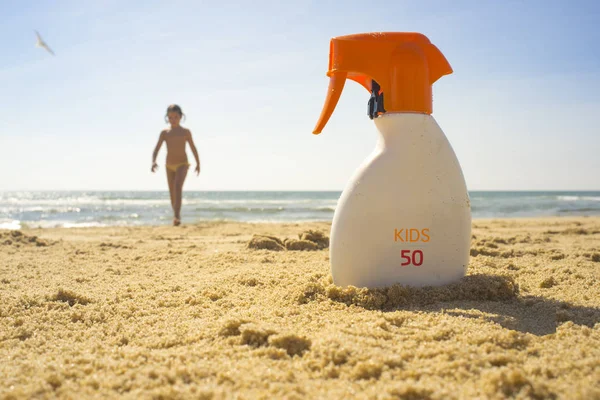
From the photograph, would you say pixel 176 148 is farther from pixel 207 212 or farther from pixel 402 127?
pixel 207 212

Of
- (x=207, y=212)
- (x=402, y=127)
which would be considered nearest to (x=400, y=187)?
(x=402, y=127)

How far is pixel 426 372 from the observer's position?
128 cm

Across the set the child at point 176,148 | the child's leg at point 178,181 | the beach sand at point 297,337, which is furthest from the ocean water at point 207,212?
the beach sand at point 297,337

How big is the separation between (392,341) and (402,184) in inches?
32.2

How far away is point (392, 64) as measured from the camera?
2.21 metres

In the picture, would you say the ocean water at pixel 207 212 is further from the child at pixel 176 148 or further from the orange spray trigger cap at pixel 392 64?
the orange spray trigger cap at pixel 392 64

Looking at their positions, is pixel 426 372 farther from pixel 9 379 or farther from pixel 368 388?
pixel 9 379

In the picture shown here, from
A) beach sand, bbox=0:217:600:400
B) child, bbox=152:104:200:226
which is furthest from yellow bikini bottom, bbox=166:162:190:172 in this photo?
beach sand, bbox=0:217:600:400

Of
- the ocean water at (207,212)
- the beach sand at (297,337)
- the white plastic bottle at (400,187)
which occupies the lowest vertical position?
the ocean water at (207,212)

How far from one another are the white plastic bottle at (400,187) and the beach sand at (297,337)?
0.13m

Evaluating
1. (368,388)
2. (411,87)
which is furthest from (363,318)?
(411,87)

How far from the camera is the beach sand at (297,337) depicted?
4.02ft

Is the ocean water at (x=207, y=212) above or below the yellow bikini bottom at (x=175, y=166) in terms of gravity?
below

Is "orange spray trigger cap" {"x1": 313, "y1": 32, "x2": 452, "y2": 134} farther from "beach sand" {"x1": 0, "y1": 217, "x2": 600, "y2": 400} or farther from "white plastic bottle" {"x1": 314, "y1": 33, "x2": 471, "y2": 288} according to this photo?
"beach sand" {"x1": 0, "y1": 217, "x2": 600, "y2": 400}
